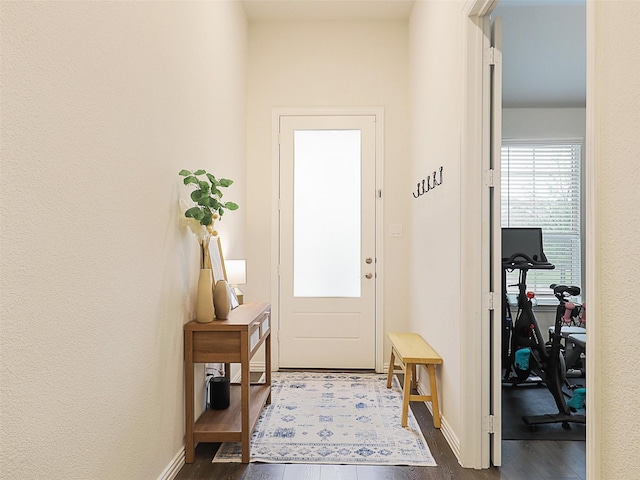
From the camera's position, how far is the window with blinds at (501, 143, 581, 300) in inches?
213

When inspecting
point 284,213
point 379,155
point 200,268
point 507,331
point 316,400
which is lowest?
point 316,400

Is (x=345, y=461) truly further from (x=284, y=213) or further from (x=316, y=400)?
(x=284, y=213)

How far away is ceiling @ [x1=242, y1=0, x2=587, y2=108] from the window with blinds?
0.61 m

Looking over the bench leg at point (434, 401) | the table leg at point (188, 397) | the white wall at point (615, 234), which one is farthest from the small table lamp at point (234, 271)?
the white wall at point (615, 234)

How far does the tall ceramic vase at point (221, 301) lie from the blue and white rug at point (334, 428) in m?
0.76

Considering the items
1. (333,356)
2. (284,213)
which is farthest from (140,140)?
(333,356)

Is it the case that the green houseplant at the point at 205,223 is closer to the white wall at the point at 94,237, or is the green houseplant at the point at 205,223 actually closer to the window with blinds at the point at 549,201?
the white wall at the point at 94,237

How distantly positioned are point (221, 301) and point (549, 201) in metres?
4.05

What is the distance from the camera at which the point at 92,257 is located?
168 cm

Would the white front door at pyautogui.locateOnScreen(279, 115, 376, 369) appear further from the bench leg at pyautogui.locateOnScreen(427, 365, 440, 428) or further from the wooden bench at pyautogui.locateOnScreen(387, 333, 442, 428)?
the bench leg at pyautogui.locateOnScreen(427, 365, 440, 428)

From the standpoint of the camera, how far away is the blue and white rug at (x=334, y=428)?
2.78 metres

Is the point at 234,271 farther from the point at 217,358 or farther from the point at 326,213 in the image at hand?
the point at 326,213

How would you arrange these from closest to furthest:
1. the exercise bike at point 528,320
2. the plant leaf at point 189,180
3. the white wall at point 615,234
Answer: the white wall at point 615,234 → the plant leaf at point 189,180 → the exercise bike at point 528,320

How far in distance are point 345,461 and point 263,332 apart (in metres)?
1.01
